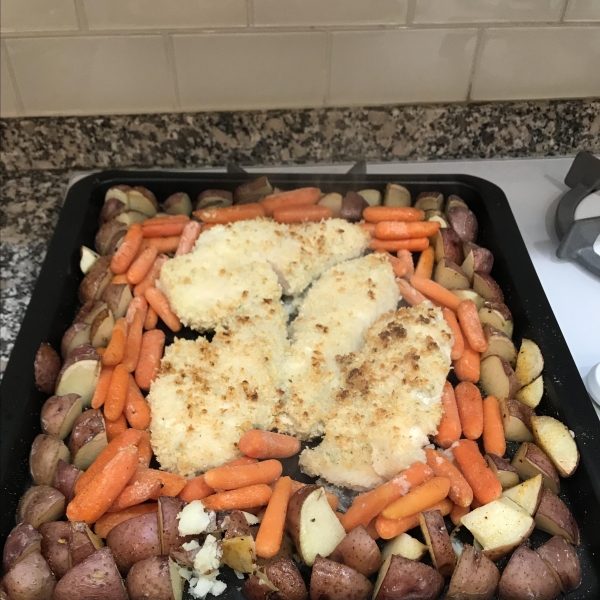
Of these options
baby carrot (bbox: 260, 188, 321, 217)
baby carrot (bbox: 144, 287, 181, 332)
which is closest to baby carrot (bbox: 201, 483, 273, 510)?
baby carrot (bbox: 144, 287, 181, 332)

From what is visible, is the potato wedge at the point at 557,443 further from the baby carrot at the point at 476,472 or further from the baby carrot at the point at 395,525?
the baby carrot at the point at 395,525

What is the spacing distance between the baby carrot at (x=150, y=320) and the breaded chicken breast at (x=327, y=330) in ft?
1.07

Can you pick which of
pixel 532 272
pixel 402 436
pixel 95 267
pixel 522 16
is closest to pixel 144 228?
pixel 95 267

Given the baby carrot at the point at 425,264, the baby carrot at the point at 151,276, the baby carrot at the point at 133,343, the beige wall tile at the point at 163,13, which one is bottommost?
the baby carrot at the point at 133,343

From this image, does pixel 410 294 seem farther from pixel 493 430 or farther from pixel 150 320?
pixel 150 320

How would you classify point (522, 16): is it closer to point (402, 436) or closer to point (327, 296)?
point (327, 296)

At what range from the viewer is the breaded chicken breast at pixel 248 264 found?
55.2 inches

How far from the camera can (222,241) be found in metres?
1.49

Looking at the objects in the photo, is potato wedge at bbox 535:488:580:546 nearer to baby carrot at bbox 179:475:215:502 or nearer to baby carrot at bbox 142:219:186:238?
baby carrot at bbox 179:475:215:502

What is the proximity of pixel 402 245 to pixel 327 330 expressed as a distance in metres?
0.36

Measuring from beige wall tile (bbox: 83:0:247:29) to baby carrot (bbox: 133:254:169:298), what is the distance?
57 cm

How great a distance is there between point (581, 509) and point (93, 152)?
1510 millimetres

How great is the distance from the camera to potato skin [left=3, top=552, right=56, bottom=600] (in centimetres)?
97

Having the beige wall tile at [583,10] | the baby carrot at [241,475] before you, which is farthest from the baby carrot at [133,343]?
the beige wall tile at [583,10]
